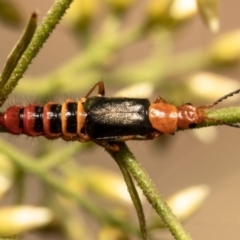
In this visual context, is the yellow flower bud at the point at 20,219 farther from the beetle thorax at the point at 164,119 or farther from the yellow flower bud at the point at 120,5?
the yellow flower bud at the point at 120,5

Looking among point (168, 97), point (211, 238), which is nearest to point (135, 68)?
point (168, 97)

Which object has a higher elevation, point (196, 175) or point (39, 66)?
point (39, 66)

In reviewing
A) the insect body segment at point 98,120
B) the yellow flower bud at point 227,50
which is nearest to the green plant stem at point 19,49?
the insect body segment at point 98,120

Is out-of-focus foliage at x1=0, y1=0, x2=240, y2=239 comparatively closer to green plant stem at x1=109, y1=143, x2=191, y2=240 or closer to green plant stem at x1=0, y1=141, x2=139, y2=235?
green plant stem at x1=0, y1=141, x2=139, y2=235

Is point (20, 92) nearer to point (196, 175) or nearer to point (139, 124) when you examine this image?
point (139, 124)

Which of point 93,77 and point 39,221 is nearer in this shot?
point 39,221
